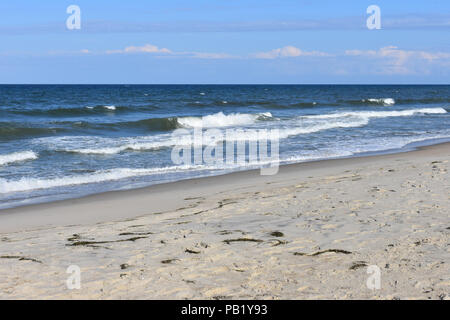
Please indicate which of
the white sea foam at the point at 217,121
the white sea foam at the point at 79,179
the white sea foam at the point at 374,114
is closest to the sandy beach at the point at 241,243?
the white sea foam at the point at 79,179

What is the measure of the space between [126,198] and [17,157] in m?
6.04

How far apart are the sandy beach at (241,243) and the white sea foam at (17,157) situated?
5304mm

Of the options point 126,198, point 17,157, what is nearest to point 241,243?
point 126,198

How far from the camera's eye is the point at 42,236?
6.62 metres

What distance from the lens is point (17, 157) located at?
1407cm

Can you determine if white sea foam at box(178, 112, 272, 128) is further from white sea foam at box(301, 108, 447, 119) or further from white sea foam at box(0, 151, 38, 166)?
white sea foam at box(0, 151, 38, 166)

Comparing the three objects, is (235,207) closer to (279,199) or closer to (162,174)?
(279,199)

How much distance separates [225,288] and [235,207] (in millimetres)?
3296

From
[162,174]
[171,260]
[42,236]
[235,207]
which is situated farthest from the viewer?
[162,174]

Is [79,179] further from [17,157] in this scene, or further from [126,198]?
[17,157]

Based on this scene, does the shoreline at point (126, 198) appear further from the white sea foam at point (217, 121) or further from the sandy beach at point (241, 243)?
the white sea foam at point (217, 121)

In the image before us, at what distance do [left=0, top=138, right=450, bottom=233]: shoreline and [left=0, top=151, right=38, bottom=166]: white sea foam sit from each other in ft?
16.3

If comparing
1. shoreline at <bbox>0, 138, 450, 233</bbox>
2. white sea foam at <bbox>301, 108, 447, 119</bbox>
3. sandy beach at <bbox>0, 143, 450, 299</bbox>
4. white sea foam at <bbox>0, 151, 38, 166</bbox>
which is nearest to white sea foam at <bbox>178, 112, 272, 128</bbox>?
white sea foam at <bbox>301, 108, 447, 119</bbox>
